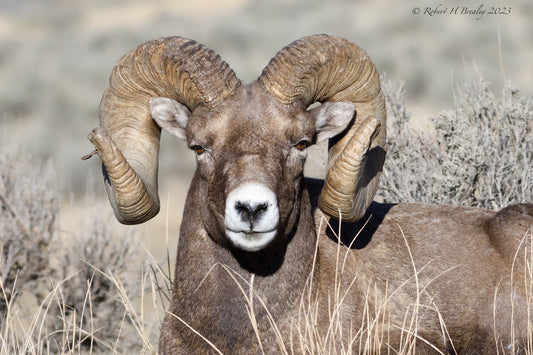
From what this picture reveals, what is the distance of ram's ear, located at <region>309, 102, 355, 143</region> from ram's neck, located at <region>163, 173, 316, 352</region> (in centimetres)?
62

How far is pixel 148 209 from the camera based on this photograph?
6070 millimetres

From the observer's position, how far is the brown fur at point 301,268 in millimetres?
5613

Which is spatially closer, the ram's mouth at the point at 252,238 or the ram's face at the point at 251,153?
the ram's mouth at the point at 252,238

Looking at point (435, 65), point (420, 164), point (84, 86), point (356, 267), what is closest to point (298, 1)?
point (435, 65)

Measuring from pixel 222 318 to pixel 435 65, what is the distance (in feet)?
86.3

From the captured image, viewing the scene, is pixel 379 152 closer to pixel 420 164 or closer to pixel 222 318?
pixel 222 318

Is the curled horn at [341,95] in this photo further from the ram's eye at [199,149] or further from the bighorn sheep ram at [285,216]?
the ram's eye at [199,149]

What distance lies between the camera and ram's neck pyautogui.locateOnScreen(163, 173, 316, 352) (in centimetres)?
573

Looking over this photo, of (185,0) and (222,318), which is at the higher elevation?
(185,0)

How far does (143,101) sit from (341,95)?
5.06ft

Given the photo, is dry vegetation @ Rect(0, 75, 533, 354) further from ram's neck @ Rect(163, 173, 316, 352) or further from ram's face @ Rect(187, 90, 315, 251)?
ram's face @ Rect(187, 90, 315, 251)

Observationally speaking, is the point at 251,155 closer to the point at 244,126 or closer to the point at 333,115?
the point at 244,126
